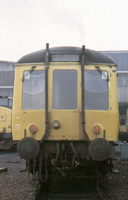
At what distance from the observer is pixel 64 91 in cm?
612

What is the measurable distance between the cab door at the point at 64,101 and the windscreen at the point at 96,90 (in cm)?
21

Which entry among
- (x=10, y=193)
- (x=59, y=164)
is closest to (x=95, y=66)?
(x=59, y=164)

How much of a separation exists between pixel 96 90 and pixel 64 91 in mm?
717

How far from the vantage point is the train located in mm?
5961

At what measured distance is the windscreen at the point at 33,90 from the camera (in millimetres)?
6168

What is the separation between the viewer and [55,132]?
19.6 feet

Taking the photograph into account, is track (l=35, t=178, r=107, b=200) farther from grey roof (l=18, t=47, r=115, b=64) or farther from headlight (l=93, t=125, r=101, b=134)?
grey roof (l=18, t=47, r=115, b=64)

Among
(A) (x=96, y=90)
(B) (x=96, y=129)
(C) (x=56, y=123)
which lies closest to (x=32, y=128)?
(C) (x=56, y=123)

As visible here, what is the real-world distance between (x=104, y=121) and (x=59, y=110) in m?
1.01

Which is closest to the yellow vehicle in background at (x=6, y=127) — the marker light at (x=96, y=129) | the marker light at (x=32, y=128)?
the marker light at (x=32, y=128)

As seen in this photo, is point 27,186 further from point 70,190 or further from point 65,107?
point 65,107

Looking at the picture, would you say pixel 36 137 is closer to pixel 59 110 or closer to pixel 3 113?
pixel 59 110

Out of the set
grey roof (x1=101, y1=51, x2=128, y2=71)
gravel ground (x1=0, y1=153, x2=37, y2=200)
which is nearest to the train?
gravel ground (x1=0, y1=153, x2=37, y2=200)

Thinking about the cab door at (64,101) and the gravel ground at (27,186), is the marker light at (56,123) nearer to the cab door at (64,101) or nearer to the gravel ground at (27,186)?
the cab door at (64,101)
